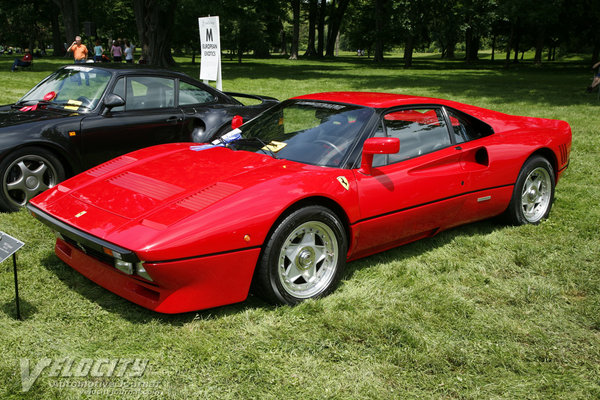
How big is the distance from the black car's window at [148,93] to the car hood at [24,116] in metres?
0.76

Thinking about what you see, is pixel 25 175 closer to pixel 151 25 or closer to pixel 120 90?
pixel 120 90

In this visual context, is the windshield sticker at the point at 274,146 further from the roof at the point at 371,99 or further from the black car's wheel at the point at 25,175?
the black car's wheel at the point at 25,175

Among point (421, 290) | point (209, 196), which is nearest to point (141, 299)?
point (209, 196)

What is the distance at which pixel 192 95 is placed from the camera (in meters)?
6.59

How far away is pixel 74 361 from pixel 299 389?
120 centimetres

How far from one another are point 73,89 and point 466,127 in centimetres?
427

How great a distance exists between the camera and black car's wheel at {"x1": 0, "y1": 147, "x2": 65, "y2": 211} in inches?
197

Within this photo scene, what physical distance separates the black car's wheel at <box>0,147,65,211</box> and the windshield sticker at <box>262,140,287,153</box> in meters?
2.54

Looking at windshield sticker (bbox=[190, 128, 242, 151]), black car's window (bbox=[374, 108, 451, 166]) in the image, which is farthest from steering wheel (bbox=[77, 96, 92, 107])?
black car's window (bbox=[374, 108, 451, 166])

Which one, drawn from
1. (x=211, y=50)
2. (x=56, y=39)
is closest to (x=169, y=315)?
(x=211, y=50)

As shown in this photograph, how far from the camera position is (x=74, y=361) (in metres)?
2.79

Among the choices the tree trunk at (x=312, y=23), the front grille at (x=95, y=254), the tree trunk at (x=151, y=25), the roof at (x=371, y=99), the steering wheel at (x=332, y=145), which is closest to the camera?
the front grille at (x=95, y=254)

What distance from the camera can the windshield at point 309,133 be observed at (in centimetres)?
385

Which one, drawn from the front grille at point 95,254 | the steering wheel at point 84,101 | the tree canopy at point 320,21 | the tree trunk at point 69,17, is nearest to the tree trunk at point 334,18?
the tree canopy at point 320,21
